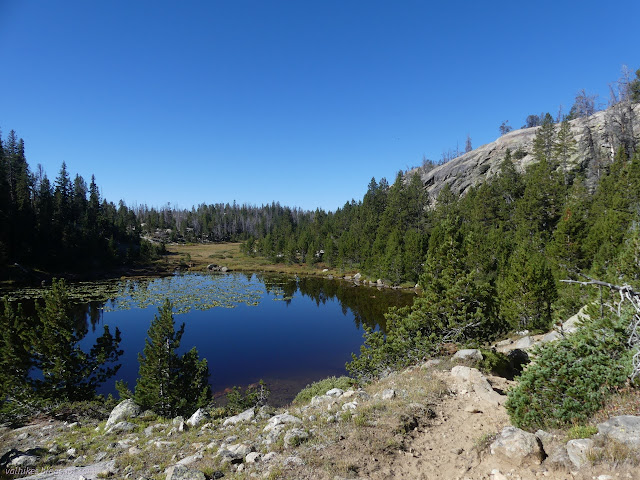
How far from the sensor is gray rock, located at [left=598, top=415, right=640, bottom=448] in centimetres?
530

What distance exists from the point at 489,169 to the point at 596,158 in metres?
26.6

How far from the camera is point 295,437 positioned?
27.4 feet

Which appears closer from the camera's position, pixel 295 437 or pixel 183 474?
pixel 183 474

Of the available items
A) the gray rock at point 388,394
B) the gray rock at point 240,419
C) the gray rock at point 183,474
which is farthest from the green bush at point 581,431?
the gray rock at point 240,419

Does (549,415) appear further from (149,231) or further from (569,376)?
(149,231)

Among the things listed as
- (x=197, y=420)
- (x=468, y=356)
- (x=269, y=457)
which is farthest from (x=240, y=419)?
(x=468, y=356)

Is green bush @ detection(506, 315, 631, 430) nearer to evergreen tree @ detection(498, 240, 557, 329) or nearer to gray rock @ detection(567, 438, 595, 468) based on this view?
gray rock @ detection(567, 438, 595, 468)

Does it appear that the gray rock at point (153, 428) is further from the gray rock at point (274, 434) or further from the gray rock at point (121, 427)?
the gray rock at point (274, 434)

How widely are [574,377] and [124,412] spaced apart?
1637 centimetres

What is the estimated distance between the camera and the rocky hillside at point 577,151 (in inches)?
2876

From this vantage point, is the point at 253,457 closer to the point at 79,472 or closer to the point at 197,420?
the point at 79,472

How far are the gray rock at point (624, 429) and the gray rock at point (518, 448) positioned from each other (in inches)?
46.4

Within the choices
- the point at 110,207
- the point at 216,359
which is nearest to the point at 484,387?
the point at 216,359

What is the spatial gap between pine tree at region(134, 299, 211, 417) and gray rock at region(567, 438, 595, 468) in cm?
1560
